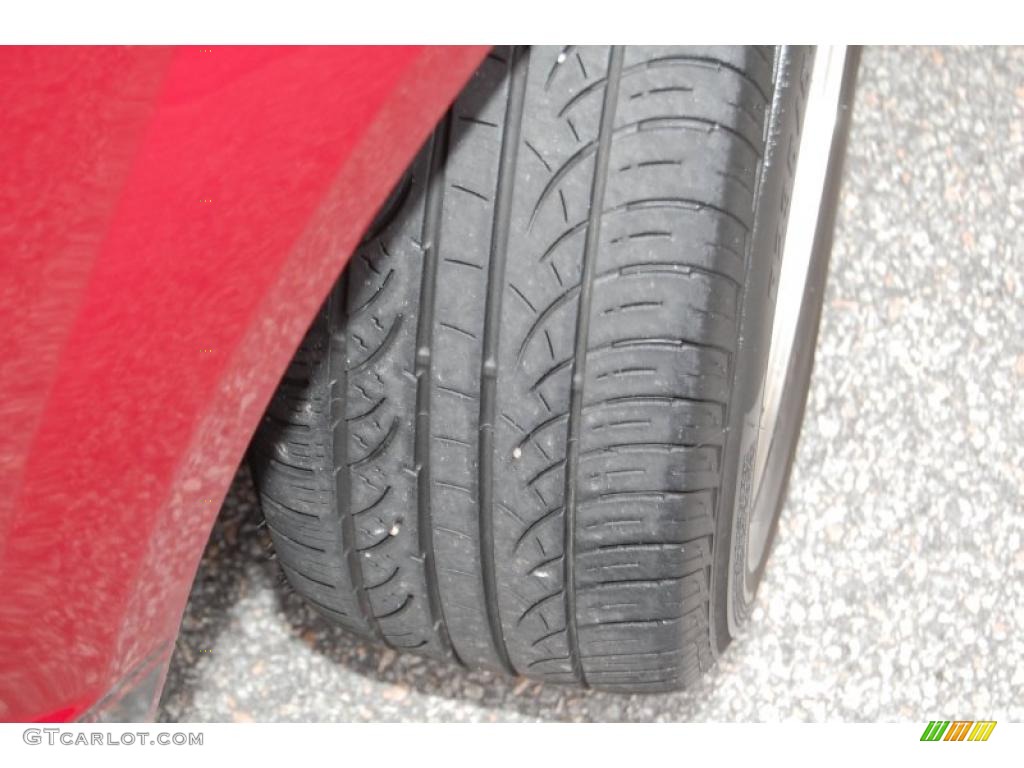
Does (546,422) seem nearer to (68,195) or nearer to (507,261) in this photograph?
(507,261)

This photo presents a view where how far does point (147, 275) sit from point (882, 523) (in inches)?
39.2

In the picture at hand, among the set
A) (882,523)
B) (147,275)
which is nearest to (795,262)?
(882,523)

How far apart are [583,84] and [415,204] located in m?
0.14

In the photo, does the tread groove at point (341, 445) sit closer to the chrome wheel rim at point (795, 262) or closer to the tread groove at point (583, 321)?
the tread groove at point (583, 321)

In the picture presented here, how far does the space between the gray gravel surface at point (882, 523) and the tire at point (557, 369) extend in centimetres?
27
